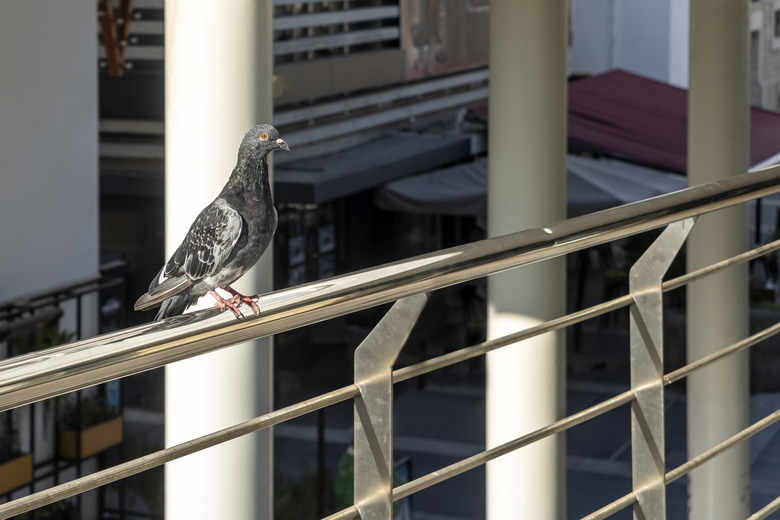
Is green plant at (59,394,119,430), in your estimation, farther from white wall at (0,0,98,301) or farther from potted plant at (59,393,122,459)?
white wall at (0,0,98,301)

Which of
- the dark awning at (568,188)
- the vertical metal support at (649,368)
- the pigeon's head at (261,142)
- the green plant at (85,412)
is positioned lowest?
the green plant at (85,412)

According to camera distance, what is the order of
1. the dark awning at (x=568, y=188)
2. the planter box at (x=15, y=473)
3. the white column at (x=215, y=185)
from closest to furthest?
the white column at (x=215, y=185) → the planter box at (x=15, y=473) → the dark awning at (x=568, y=188)

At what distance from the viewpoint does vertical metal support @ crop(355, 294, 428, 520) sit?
5.17 ft

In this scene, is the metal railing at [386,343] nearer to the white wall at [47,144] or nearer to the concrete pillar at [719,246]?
the concrete pillar at [719,246]

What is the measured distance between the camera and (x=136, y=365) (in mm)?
1302

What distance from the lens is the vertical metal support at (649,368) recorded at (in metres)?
2.05

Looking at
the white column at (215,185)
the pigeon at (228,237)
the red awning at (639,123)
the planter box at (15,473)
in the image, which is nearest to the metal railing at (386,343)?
the pigeon at (228,237)

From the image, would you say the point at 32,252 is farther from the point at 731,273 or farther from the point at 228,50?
the point at 228,50

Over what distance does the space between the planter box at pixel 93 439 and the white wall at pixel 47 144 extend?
40.0 inches

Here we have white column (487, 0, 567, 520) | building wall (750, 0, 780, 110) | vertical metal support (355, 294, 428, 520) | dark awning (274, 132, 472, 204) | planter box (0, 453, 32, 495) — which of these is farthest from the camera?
building wall (750, 0, 780, 110)

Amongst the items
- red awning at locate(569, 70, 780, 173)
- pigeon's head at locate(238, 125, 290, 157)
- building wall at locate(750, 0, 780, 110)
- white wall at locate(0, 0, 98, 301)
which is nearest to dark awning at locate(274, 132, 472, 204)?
red awning at locate(569, 70, 780, 173)

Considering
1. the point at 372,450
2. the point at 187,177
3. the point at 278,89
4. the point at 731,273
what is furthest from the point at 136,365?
the point at 278,89

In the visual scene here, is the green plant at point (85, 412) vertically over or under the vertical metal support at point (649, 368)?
under

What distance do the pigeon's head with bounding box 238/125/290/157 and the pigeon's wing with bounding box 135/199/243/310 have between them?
110 millimetres
